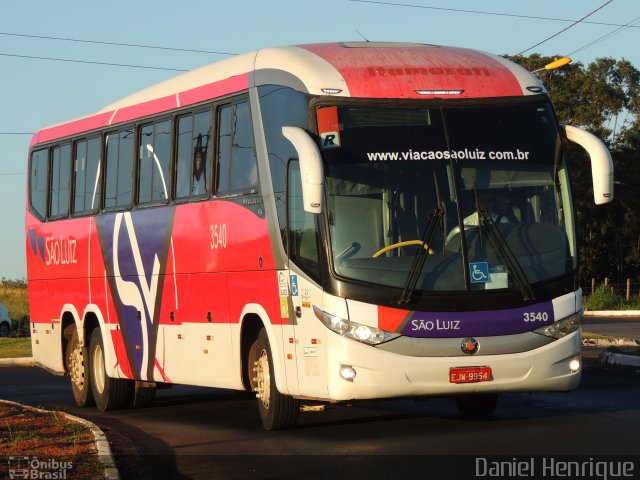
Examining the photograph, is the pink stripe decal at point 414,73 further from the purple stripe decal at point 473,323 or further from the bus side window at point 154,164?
the bus side window at point 154,164

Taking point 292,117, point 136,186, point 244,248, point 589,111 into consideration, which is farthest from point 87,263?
point 589,111

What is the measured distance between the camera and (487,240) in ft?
42.7

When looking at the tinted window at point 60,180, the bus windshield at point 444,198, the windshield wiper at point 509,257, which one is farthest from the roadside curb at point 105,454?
the tinted window at point 60,180

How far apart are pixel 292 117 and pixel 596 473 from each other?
4991mm

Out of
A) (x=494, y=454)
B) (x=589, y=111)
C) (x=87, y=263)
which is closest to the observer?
(x=494, y=454)

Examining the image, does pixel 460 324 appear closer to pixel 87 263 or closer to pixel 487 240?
pixel 487 240

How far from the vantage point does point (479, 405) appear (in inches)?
585

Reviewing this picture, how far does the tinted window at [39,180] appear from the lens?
21750 mm

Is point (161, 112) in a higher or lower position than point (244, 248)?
higher

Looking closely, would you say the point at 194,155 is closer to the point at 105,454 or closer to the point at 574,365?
the point at 105,454

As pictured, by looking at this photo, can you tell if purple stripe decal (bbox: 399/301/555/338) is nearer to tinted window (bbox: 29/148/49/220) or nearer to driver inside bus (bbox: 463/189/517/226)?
driver inside bus (bbox: 463/189/517/226)

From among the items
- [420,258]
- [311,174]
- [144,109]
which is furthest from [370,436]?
[144,109]

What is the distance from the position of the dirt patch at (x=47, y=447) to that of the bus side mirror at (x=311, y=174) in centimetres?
285

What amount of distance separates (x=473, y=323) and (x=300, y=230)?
1.91m
